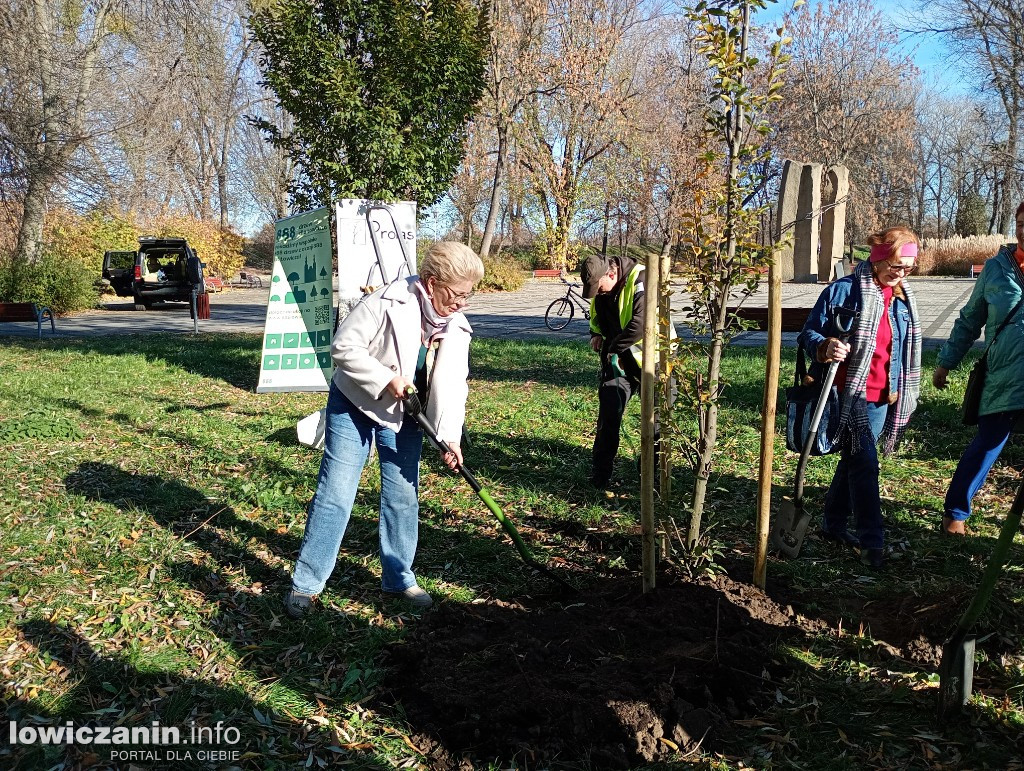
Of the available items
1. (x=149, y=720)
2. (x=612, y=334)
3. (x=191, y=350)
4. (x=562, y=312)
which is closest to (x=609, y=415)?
(x=612, y=334)

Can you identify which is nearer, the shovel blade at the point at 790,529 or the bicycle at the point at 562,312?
the shovel blade at the point at 790,529

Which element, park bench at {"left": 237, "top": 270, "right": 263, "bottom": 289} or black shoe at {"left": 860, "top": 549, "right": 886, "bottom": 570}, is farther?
park bench at {"left": 237, "top": 270, "right": 263, "bottom": 289}

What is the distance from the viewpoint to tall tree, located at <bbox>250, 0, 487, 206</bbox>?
28.9ft

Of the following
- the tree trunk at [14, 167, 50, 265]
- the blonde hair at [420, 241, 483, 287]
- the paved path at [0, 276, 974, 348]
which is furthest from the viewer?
the tree trunk at [14, 167, 50, 265]

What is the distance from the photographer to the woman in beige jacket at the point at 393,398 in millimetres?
3373

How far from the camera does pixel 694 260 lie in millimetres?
3477

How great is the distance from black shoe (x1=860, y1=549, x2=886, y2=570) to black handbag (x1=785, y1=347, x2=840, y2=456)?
1.85 ft

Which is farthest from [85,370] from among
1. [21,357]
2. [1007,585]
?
[1007,585]

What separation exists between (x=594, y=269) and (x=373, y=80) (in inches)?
209

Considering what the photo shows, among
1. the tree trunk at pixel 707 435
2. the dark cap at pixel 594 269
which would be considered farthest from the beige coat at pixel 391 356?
the dark cap at pixel 594 269

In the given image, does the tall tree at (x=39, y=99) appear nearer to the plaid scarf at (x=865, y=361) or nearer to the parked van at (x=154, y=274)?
the parked van at (x=154, y=274)

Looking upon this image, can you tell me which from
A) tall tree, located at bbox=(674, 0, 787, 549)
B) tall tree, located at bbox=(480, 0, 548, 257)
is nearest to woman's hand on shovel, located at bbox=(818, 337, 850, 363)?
tall tree, located at bbox=(674, 0, 787, 549)

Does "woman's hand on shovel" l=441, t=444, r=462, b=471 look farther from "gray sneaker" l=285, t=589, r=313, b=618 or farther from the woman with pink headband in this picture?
the woman with pink headband

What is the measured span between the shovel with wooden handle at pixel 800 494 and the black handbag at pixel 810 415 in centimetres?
3
